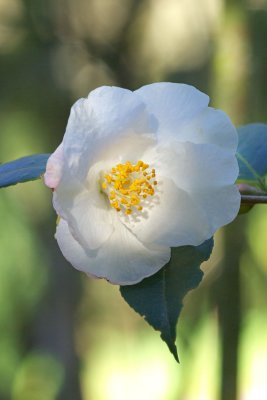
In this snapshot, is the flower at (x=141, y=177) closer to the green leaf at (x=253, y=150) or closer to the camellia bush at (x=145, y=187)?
the camellia bush at (x=145, y=187)

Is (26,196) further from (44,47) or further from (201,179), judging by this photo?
(201,179)

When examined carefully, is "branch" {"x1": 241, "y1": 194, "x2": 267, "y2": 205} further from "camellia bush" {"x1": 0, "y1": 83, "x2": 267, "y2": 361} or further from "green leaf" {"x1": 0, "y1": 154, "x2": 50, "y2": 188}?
"green leaf" {"x1": 0, "y1": 154, "x2": 50, "y2": 188}

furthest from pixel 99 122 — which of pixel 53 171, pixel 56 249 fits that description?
pixel 56 249

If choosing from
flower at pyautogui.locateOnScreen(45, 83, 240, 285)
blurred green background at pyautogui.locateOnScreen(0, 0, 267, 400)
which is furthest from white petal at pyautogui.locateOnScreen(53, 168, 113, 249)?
blurred green background at pyautogui.locateOnScreen(0, 0, 267, 400)

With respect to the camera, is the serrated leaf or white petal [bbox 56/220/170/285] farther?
the serrated leaf

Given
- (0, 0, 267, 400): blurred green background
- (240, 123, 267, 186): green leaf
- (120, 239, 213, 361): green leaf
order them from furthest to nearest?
(0, 0, 267, 400): blurred green background, (240, 123, 267, 186): green leaf, (120, 239, 213, 361): green leaf

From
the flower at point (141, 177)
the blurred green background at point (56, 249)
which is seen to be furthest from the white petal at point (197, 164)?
the blurred green background at point (56, 249)
